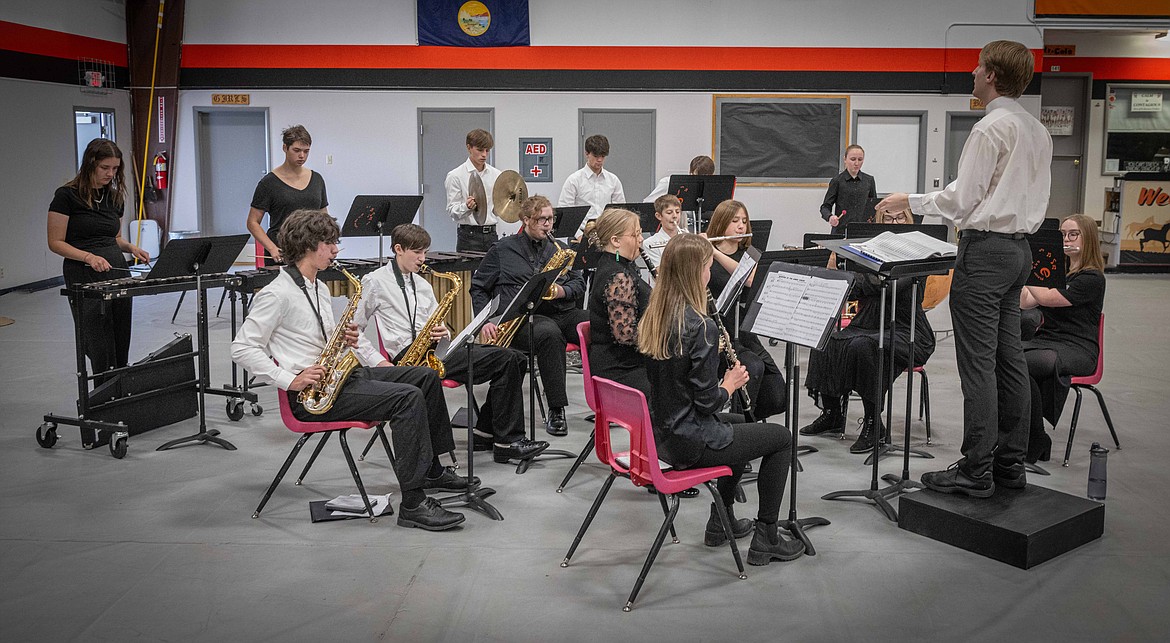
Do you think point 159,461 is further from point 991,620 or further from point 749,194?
point 749,194

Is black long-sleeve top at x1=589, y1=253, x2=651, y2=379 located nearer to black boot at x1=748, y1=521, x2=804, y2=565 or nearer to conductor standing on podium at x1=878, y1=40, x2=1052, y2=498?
black boot at x1=748, y1=521, x2=804, y2=565

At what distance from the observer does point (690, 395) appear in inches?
145

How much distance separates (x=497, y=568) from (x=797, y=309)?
5.25 feet

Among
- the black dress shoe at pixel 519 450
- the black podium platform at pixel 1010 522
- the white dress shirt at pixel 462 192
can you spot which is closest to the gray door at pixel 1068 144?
the white dress shirt at pixel 462 192

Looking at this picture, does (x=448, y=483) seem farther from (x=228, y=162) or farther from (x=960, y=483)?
(x=228, y=162)

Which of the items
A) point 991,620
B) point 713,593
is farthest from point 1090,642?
point 713,593

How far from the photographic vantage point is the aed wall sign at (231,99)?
13086mm

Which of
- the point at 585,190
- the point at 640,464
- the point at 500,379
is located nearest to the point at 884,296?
the point at 640,464

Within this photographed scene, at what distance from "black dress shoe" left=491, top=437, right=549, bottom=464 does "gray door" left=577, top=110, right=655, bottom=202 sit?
813 centimetres

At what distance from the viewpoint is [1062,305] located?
5.32 m

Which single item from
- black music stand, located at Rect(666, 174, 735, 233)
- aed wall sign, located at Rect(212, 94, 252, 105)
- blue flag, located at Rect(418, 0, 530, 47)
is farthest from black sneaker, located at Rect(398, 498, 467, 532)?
aed wall sign, located at Rect(212, 94, 252, 105)

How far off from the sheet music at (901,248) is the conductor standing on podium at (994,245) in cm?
14

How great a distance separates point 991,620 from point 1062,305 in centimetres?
244

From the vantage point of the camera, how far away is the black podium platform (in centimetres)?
396
